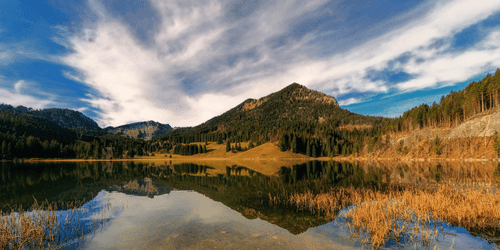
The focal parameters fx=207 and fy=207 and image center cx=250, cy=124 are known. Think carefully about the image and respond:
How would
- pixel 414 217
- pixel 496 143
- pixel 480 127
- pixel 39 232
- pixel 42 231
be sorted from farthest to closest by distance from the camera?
pixel 480 127 < pixel 496 143 < pixel 414 217 < pixel 42 231 < pixel 39 232

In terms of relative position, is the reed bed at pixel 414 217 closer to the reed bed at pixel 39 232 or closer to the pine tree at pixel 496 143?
the reed bed at pixel 39 232

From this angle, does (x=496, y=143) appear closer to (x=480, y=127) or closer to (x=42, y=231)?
(x=480, y=127)

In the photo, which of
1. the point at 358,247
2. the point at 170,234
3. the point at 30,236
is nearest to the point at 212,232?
the point at 170,234

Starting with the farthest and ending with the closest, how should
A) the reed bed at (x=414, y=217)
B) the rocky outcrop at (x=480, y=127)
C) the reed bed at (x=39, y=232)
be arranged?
the rocky outcrop at (x=480, y=127), the reed bed at (x=414, y=217), the reed bed at (x=39, y=232)

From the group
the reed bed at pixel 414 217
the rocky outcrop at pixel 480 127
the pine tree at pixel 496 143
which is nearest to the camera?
the reed bed at pixel 414 217

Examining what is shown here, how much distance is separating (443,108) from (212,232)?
6133 inches

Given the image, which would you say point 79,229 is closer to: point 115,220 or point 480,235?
point 115,220

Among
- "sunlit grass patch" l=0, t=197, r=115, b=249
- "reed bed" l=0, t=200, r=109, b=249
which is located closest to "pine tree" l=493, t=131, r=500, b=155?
"sunlit grass patch" l=0, t=197, r=115, b=249

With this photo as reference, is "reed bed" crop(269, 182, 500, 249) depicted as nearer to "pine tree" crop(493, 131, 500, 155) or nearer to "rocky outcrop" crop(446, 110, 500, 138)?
"pine tree" crop(493, 131, 500, 155)

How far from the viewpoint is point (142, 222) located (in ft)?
58.9

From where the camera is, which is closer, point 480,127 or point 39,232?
point 39,232

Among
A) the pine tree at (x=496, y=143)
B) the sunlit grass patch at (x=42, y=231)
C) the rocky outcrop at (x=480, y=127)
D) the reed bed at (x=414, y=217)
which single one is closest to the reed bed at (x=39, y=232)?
the sunlit grass patch at (x=42, y=231)

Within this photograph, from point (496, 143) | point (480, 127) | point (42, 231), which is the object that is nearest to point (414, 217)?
point (42, 231)

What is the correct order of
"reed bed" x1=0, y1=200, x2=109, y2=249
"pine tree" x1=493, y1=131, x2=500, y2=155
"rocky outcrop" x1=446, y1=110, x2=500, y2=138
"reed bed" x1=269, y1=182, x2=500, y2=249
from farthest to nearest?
"rocky outcrop" x1=446, y1=110, x2=500, y2=138 < "pine tree" x1=493, y1=131, x2=500, y2=155 < "reed bed" x1=269, y1=182, x2=500, y2=249 < "reed bed" x1=0, y1=200, x2=109, y2=249
